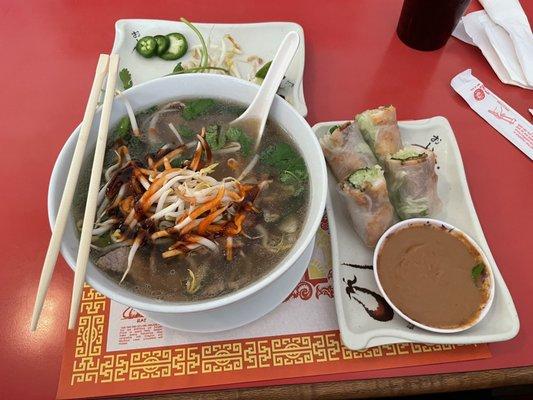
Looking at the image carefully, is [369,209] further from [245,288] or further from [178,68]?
[178,68]

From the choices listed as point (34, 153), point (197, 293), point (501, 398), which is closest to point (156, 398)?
point (197, 293)

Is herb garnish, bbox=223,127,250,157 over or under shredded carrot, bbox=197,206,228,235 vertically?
over

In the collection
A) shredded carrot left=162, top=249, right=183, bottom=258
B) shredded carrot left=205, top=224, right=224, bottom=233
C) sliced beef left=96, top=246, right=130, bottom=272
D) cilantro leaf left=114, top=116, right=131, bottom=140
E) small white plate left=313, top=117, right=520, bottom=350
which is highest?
A: cilantro leaf left=114, top=116, right=131, bottom=140

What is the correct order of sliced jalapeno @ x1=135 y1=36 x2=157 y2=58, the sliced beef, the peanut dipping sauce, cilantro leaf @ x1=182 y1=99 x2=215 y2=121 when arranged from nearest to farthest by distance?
the sliced beef
the peanut dipping sauce
cilantro leaf @ x1=182 y1=99 x2=215 y2=121
sliced jalapeno @ x1=135 y1=36 x2=157 y2=58

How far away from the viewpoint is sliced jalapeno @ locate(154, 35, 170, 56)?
60.3 inches

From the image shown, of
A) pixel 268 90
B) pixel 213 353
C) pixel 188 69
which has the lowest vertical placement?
pixel 213 353

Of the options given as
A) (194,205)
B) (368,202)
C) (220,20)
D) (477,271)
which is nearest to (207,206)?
(194,205)

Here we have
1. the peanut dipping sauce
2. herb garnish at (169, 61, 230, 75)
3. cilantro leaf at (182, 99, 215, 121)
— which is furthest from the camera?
herb garnish at (169, 61, 230, 75)

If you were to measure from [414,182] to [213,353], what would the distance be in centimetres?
69

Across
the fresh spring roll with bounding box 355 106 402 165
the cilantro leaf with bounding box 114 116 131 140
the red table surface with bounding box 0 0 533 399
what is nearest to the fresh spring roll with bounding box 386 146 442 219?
the fresh spring roll with bounding box 355 106 402 165

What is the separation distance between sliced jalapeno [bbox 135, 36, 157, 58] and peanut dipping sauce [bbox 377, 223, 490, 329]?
1.03 m

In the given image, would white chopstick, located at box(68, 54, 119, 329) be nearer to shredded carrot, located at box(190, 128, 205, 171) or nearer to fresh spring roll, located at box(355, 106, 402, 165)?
shredded carrot, located at box(190, 128, 205, 171)

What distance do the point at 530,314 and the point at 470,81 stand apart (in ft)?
2.69

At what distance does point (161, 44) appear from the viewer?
1533 mm
